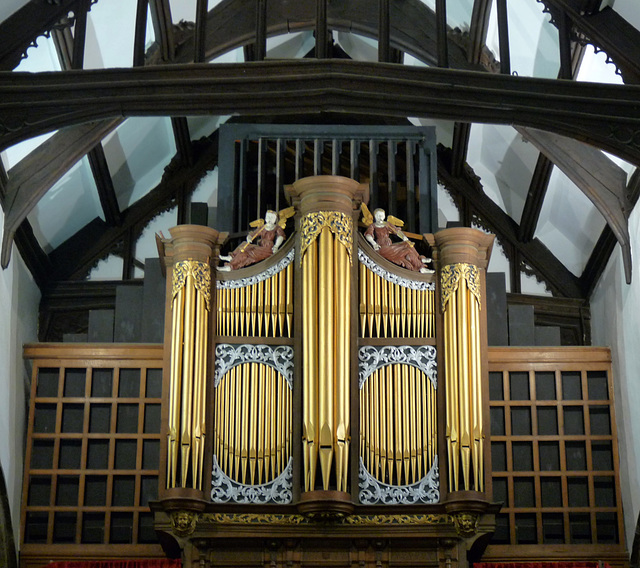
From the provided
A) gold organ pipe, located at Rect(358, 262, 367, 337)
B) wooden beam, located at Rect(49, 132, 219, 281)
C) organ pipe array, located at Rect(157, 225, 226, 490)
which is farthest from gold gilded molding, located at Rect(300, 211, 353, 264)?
wooden beam, located at Rect(49, 132, 219, 281)

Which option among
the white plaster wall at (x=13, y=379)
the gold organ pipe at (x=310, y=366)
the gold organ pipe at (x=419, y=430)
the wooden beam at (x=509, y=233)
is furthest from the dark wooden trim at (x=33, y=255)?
the wooden beam at (x=509, y=233)

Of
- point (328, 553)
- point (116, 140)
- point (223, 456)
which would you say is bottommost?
point (328, 553)

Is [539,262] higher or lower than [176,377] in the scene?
higher

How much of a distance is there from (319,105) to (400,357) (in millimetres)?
2652

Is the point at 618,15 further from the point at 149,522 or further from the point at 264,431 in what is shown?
the point at 149,522

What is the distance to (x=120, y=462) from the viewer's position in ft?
53.1

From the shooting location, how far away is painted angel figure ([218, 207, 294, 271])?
1592cm

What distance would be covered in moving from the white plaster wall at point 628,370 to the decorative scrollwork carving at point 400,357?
216 cm

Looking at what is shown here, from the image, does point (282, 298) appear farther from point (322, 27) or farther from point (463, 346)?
point (322, 27)

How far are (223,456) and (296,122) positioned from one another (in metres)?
5.73

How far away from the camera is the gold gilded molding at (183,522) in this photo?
48.1 ft

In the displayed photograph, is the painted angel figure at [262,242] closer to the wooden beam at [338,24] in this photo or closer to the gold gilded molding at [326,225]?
the gold gilded molding at [326,225]

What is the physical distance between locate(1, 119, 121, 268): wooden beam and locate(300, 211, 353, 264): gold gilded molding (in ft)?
7.46

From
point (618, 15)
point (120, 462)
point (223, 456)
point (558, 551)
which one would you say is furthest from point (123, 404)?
point (618, 15)
